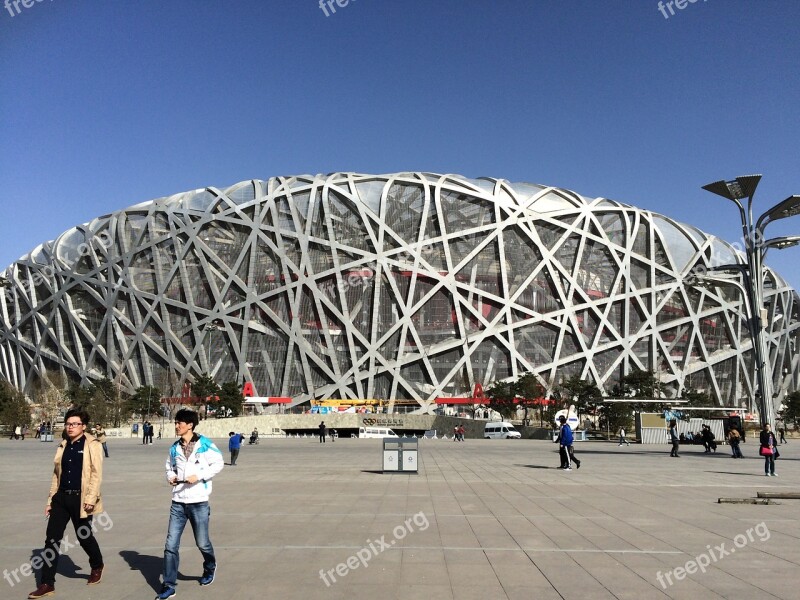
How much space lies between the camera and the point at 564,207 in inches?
2879

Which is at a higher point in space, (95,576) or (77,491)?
(77,491)

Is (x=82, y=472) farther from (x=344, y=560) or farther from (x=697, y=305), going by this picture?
(x=697, y=305)

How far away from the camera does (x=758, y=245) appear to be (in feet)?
89.5

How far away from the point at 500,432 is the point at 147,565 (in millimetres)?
42534

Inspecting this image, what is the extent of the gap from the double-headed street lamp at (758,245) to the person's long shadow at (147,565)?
24.2 m

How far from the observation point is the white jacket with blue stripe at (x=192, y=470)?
19.9 ft

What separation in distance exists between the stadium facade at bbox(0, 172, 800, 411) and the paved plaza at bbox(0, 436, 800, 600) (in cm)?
5257

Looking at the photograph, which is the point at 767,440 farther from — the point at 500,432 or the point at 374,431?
the point at 374,431

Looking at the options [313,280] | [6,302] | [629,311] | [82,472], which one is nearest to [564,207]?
[629,311]

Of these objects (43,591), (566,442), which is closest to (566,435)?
(566,442)

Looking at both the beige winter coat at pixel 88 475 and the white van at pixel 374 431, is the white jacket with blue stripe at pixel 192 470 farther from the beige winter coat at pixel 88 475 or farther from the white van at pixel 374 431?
the white van at pixel 374 431

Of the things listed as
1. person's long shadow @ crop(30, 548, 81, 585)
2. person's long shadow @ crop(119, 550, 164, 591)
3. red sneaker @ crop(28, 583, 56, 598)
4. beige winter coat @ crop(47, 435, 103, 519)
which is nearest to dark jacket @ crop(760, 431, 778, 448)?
person's long shadow @ crop(119, 550, 164, 591)

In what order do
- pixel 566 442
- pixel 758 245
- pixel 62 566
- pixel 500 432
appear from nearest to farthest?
1. pixel 62 566
2. pixel 566 442
3. pixel 758 245
4. pixel 500 432

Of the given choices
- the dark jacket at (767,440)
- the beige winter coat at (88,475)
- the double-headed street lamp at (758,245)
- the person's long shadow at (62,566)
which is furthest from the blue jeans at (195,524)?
the double-headed street lamp at (758,245)
